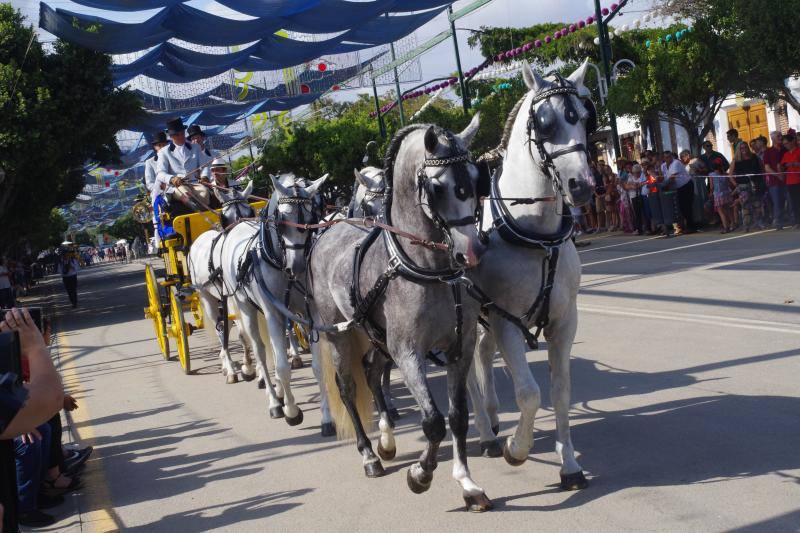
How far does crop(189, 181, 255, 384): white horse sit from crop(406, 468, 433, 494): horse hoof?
4825mm

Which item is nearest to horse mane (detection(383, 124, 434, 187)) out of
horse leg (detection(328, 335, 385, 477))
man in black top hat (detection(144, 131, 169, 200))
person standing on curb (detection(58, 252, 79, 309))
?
horse leg (detection(328, 335, 385, 477))

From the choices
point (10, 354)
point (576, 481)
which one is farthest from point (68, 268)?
point (10, 354)

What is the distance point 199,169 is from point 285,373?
Result: 15.8 feet

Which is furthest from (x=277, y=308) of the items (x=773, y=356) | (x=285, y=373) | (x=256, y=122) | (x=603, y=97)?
(x=256, y=122)

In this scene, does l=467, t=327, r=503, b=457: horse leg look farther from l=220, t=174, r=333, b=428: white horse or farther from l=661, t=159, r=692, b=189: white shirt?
l=661, t=159, r=692, b=189: white shirt

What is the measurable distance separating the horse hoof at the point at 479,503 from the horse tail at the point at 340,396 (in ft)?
5.32

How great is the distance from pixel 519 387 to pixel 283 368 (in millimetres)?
3174

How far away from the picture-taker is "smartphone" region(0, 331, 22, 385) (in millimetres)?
3145

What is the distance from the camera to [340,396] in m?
6.75

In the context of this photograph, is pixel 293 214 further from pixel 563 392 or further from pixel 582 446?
pixel 563 392

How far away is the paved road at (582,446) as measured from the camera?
4938 mm

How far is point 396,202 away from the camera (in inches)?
212

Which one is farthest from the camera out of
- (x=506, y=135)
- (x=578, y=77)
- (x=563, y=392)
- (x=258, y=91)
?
(x=258, y=91)

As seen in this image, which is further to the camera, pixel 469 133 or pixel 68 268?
pixel 68 268
